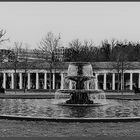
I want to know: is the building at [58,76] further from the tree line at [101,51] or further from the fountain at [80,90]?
the fountain at [80,90]

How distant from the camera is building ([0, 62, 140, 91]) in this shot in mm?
81750

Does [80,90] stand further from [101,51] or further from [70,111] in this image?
[101,51]

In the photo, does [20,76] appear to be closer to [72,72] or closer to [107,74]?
[107,74]

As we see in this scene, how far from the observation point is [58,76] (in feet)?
299

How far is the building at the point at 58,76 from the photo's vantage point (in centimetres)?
8175

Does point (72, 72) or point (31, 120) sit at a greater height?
point (72, 72)

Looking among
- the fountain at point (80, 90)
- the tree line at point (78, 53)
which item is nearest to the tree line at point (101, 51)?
the tree line at point (78, 53)

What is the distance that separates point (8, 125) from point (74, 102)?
10.5 m

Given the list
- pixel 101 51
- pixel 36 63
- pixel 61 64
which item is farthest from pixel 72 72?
pixel 101 51

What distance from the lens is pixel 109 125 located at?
13891 mm

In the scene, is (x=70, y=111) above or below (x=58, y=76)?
above

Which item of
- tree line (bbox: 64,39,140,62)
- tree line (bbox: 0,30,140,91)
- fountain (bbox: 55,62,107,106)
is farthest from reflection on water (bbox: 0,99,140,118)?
tree line (bbox: 64,39,140,62)

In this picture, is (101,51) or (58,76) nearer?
(58,76)

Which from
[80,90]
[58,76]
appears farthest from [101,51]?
[80,90]
